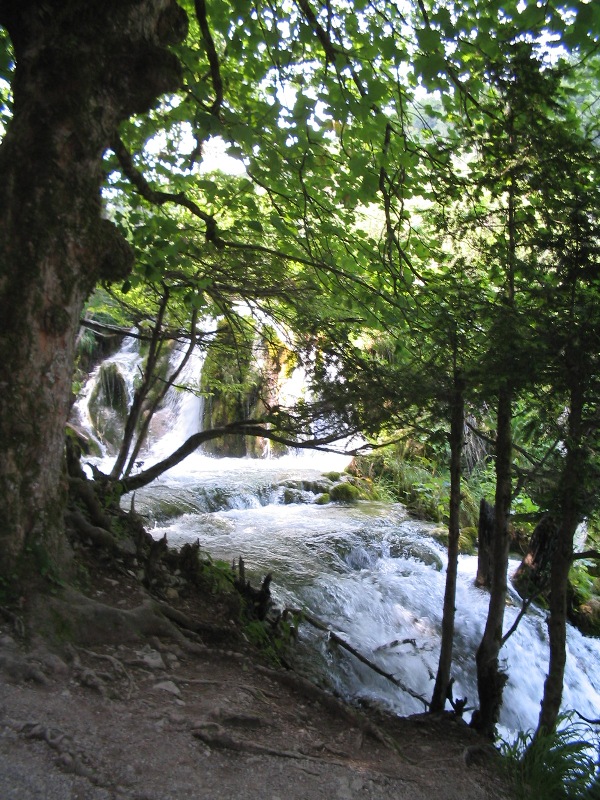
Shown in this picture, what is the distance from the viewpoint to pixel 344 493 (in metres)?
12.8

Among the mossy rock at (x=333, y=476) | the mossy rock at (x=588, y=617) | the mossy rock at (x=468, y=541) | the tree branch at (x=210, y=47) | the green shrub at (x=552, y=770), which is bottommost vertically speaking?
the mossy rock at (x=588, y=617)

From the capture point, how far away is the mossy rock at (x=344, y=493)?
41.7ft

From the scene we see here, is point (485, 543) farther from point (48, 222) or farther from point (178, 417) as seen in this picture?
point (178, 417)

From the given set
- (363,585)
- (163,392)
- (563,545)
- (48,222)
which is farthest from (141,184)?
(363,585)

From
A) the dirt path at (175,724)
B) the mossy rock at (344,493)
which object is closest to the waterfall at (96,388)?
the mossy rock at (344,493)

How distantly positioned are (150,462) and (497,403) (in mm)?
11968

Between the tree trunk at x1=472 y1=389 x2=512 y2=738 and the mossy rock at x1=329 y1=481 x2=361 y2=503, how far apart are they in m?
7.69

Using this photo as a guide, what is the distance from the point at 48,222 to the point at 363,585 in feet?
22.3

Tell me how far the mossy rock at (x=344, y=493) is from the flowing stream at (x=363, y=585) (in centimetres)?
32

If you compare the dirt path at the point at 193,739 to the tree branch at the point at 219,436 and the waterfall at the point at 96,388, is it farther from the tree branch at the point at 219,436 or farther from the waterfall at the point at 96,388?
the waterfall at the point at 96,388

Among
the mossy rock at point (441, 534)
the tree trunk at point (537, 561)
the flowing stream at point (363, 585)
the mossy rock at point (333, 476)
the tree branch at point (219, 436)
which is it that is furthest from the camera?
the mossy rock at point (333, 476)

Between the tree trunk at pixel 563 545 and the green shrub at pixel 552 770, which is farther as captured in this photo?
the tree trunk at pixel 563 545

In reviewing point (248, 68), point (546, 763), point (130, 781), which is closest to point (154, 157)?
point (248, 68)

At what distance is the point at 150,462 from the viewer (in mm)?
15211
